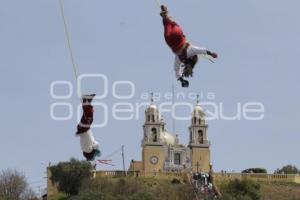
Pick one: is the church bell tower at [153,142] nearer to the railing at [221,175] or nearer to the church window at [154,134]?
the church window at [154,134]

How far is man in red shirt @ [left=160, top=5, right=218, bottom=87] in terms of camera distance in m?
19.2

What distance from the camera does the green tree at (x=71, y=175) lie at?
12062cm

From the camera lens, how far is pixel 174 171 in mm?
134250

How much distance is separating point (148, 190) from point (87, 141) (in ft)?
301

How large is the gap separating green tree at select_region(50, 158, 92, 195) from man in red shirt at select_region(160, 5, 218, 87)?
100 metres

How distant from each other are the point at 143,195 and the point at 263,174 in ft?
117

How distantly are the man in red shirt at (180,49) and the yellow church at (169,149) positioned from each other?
11551 cm

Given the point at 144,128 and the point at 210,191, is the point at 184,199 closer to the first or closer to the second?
the point at 210,191

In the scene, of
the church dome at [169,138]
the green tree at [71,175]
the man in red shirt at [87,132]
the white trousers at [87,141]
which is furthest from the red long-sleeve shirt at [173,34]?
the church dome at [169,138]

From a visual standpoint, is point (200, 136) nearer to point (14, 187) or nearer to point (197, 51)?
point (14, 187)

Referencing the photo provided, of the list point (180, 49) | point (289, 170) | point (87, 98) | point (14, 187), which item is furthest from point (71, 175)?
point (180, 49)

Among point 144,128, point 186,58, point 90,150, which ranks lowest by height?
point 90,150

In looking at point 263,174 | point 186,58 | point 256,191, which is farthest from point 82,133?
point 263,174

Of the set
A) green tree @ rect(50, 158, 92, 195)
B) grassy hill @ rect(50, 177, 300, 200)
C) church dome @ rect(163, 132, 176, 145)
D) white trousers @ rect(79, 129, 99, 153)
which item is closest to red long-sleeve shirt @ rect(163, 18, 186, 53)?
white trousers @ rect(79, 129, 99, 153)
